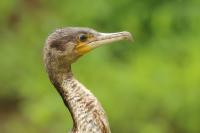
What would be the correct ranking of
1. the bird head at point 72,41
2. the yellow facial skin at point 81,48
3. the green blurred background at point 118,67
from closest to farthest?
1. the bird head at point 72,41
2. the yellow facial skin at point 81,48
3. the green blurred background at point 118,67

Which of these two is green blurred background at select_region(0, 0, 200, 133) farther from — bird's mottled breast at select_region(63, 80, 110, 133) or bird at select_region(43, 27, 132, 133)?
bird's mottled breast at select_region(63, 80, 110, 133)

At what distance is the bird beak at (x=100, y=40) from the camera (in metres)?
4.95

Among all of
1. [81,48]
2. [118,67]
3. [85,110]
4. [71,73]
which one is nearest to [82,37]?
[81,48]

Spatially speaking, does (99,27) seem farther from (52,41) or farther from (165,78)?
(52,41)

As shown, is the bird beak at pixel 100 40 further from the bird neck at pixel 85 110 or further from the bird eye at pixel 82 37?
the bird neck at pixel 85 110

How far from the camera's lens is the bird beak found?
4.95 meters

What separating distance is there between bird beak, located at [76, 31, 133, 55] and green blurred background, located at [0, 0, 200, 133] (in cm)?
360

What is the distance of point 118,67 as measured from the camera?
9.38 meters

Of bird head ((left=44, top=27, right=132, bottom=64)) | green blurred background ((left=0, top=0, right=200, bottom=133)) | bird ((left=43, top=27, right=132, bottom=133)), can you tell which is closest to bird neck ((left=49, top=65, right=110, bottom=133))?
bird ((left=43, top=27, right=132, bottom=133))

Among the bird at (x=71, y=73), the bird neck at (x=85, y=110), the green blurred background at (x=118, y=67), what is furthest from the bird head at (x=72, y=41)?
the green blurred background at (x=118, y=67)

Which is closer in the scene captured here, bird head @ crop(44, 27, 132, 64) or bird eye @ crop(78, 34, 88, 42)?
bird head @ crop(44, 27, 132, 64)

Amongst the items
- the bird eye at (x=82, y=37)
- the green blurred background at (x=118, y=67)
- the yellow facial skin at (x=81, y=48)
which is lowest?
the green blurred background at (x=118, y=67)

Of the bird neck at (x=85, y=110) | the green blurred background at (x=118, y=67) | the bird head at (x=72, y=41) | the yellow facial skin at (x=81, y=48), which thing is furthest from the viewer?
the green blurred background at (x=118, y=67)

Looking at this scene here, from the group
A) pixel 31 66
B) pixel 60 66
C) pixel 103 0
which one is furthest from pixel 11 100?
pixel 60 66
